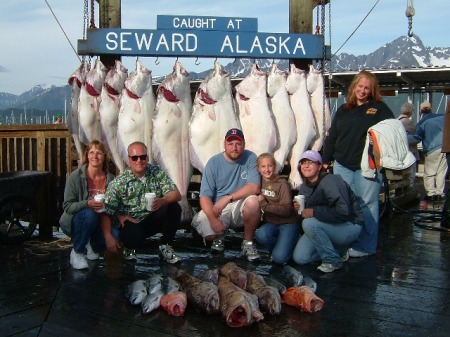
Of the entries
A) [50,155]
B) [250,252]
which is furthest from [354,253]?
[50,155]

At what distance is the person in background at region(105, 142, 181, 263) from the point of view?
438 cm

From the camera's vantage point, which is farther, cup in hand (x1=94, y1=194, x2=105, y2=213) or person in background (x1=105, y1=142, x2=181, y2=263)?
person in background (x1=105, y1=142, x2=181, y2=263)

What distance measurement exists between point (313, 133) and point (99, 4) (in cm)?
264

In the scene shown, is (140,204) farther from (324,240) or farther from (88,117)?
(324,240)

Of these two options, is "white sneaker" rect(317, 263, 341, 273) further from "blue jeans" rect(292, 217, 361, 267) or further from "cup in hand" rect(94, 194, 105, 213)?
"cup in hand" rect(94, 194, 105, 213)

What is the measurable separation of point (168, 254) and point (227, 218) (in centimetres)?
64

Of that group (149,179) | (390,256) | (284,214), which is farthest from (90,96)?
(390,256)

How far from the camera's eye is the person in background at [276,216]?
14.6 ft

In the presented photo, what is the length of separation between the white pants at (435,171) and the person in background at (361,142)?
13.7ft

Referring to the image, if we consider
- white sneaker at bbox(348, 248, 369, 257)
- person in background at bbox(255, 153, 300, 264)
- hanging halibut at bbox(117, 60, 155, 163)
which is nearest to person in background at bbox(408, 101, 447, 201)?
white sneaker at bbox(348, 248, 369, 257)

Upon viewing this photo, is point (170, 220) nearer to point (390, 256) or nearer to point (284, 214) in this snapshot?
point (284, 214)

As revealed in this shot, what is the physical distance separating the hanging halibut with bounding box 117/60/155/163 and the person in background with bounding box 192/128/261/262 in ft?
2.89

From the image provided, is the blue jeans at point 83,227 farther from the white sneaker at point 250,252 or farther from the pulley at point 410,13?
the pulley at point 410,13

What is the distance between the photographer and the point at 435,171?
8383 mm
